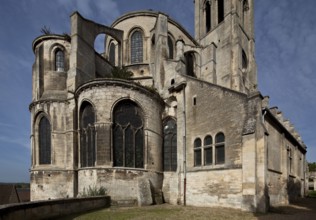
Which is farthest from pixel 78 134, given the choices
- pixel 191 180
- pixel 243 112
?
pixel 243 112

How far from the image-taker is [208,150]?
13680 mm

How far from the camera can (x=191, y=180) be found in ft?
46.9

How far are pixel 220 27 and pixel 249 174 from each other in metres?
20.9

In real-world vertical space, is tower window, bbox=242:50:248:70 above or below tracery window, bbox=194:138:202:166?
above

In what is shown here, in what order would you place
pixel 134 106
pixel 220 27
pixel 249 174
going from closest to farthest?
pixel 249 174 → pixel 134 106 → pixel 220 27

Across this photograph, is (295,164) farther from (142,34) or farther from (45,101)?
(45,101)

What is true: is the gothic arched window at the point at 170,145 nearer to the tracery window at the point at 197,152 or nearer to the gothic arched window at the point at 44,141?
the tracery window at the point at 197,152

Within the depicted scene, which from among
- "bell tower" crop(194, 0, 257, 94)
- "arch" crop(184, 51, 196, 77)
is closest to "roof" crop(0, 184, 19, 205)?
"arch" crop(184, 51, 196, 77)

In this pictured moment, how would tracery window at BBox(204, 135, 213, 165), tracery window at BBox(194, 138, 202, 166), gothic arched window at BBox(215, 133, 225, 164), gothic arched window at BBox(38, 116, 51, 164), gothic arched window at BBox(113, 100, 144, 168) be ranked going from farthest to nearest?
gothic arched window at BBox(38, 116, 51, 164)
tracery window at BBox(194, 138, 202, 166)
gothic arched window at BBox(113, 100, 144, 168)
tracery window at BBox(204, 135, 213, 165)
gothic arched window at BBox(215, 133, 225, 164)

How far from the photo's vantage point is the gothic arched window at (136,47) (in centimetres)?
2308

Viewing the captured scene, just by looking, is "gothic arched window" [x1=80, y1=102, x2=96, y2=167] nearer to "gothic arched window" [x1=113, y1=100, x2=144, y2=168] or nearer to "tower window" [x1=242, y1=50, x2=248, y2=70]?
"gothic arched window" [x1=113, y1=100, x2=144, y2=168]

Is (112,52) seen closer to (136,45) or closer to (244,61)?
(136,45)

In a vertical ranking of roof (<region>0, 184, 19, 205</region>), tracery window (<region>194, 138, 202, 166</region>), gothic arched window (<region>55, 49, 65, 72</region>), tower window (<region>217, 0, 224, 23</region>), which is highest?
tower window (<region>217, 0, 224, 23</region>)

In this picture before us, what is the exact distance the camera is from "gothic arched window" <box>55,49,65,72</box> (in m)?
17.6
